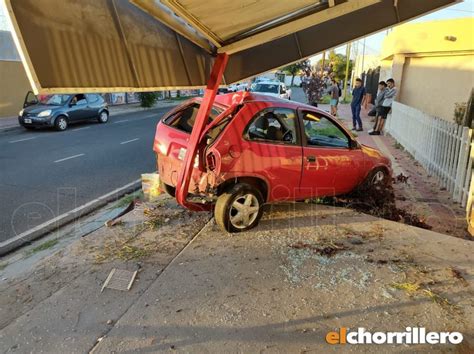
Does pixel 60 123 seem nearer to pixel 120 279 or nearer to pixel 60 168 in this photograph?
pixel 60 168

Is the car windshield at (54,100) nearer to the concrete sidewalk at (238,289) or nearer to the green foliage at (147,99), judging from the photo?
the green foliage at (147,99)

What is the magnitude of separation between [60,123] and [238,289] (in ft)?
44.6

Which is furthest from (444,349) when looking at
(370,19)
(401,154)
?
(401,154)

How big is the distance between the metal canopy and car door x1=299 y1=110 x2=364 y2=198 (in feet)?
3.48

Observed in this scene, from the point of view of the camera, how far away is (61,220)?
6148 millimetres

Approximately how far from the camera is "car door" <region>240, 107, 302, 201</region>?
15.8 ft

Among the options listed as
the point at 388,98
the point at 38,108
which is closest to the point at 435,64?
the point at 388,98

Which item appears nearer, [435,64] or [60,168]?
[60,168]

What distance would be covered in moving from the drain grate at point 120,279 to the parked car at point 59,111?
1159 centimetres

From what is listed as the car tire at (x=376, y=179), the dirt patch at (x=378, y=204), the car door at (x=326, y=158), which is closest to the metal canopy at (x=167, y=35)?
the car door at (x=326, y=158)

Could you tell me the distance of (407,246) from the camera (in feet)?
15.3

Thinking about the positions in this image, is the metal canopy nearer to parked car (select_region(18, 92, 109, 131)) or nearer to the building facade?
the building facade

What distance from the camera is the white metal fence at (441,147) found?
245 inches

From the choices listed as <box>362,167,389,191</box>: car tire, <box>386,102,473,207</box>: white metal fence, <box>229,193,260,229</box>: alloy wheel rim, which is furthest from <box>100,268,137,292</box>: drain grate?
<box>386,102,473,207</box>: white metal fence
